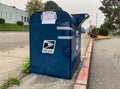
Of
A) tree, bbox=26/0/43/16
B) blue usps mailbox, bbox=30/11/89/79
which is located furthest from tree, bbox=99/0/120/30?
blue usps mailbox, bbox=30/11/89/79

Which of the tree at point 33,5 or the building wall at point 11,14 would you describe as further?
the tree at point 33,5

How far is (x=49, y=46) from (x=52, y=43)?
10cm

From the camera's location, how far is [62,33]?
5152 mm

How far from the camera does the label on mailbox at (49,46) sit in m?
5.29

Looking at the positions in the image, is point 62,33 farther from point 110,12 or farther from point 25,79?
point 110,12

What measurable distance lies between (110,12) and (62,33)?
58.2m

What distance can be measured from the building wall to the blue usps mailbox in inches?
1994

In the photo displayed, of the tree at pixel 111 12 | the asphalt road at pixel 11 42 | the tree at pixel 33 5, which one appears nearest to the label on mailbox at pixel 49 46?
the asphalt road at pixel 11 42

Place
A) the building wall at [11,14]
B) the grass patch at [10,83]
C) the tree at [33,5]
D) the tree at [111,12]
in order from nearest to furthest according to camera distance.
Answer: the grass patch at [10,83], the building wall at [11,14], the tree at [111,12], the tree at [33,5]

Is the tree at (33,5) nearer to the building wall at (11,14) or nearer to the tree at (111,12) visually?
the building wall at (11,14)

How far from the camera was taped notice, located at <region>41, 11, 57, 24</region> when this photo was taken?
520cm

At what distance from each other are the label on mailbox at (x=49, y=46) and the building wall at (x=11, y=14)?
167 ft

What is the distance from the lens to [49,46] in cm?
534

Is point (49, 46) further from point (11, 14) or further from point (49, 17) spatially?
point (11, 14)
